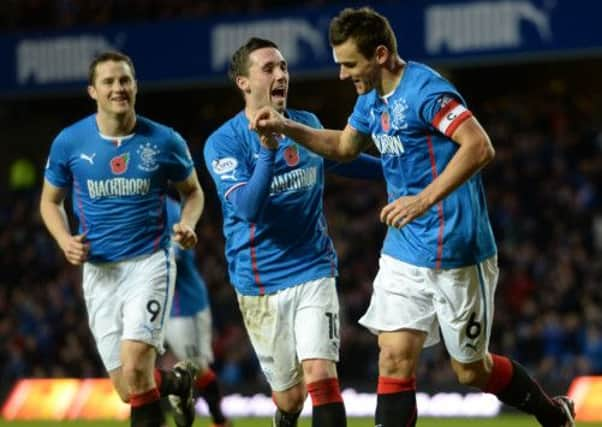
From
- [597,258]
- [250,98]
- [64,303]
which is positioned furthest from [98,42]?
[250,98]

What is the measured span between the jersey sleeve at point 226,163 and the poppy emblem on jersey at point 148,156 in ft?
2.51

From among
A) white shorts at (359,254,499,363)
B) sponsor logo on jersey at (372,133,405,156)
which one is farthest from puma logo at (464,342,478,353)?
sponsor logo on jersey at (372,133,405,156)

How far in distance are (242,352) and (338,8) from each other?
15.5 ft

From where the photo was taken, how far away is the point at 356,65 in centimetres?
662

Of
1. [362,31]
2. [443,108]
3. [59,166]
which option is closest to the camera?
[443,108]

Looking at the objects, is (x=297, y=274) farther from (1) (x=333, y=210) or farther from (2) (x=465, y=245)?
(1) (x=333, y=210)

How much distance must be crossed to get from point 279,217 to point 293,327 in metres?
0.57

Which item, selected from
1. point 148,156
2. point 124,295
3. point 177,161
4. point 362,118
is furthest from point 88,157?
point 362,118

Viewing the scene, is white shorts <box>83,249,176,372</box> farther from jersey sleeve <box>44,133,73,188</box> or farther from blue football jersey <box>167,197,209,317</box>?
blue football jersey <box>167,197,209,317</box>

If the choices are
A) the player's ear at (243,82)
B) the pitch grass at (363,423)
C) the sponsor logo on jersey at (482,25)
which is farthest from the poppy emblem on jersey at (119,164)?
the sponsor logo on jersey at (482,25)

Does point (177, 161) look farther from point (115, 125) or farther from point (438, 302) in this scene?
point (438, 302)

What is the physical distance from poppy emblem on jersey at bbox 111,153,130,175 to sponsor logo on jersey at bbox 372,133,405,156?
199 cm

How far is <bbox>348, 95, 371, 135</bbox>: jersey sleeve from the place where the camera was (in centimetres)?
696

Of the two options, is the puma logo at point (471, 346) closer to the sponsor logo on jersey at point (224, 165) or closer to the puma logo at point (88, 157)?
the sponsor logo on jersey at point (224, 165)
